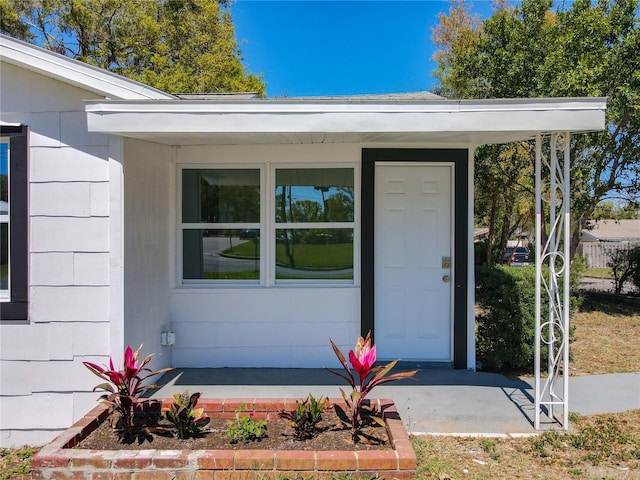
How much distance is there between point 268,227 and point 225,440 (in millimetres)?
2654

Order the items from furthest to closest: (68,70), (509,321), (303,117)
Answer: (509,321)
(68,70)
(303,117)

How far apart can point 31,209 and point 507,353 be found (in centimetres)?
503

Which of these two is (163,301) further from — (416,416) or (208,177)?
(416,416)

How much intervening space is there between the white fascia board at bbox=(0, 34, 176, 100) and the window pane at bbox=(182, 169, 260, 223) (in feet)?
4.83

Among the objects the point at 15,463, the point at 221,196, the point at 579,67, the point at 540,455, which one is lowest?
the point at 15,463

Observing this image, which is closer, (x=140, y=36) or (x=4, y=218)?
(x=4, y=218)

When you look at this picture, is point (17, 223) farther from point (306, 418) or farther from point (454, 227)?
point (454, 227)

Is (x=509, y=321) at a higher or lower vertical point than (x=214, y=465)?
higher

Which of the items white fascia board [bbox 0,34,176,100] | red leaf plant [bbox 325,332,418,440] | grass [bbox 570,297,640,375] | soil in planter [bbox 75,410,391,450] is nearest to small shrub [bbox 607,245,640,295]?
grass [bbox 570,297,640,375]

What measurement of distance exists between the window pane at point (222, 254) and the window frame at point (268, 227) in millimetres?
71

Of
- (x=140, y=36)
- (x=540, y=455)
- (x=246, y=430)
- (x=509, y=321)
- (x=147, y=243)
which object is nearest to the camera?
(x=246, y=430)

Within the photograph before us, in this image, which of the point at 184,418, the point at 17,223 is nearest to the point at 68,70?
the point at 17,223

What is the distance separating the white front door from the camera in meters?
5.48

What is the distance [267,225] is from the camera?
5473 millimetres
